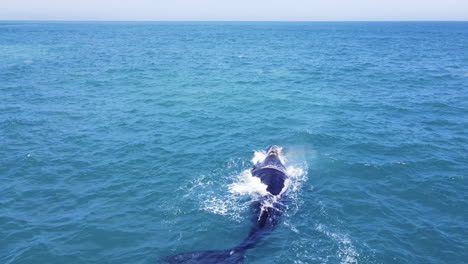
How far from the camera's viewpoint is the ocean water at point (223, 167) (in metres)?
20.7

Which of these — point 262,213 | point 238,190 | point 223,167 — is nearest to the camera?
point 262,213

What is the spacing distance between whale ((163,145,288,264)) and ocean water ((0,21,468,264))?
2.14 feet

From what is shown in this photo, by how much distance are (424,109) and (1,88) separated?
6554 cm

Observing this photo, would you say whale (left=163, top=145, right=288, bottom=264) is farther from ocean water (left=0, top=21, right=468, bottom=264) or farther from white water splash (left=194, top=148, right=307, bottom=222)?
ocean water (left=0, top=21, right=468, bottom=264)

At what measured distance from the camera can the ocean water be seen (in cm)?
2067

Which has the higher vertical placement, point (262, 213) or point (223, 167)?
point (223, 167)

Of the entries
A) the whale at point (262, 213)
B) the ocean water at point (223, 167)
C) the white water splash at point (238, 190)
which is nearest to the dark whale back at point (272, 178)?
the whale at point (262, 213)

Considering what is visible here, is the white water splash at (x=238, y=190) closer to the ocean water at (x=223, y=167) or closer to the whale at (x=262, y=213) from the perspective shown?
the ocean water at (x=223, y=167)

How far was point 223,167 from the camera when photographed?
98.8 feet

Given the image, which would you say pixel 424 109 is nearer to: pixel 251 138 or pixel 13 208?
pixel 251 138

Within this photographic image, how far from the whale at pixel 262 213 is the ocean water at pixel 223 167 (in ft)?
2.14

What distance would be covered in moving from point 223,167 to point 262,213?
8.26 metres

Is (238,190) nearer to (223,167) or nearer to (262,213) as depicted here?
(262,213)

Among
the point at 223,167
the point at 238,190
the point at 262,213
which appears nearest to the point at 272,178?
the point at 238,190
